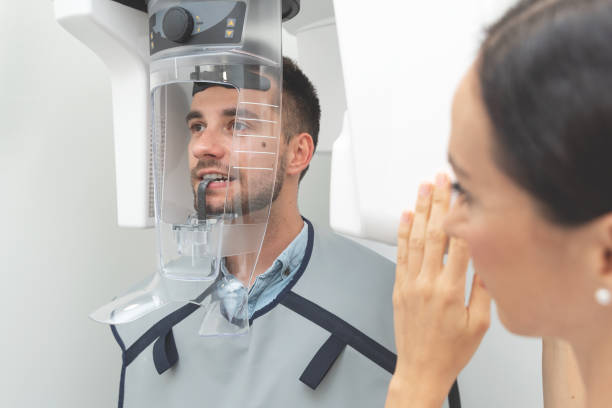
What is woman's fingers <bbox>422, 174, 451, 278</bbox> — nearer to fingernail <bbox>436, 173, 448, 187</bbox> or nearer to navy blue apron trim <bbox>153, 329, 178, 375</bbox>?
fingernail <bbox>436, 173, 448, 187</bbox>

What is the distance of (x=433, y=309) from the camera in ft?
2.25

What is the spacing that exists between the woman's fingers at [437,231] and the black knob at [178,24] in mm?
478

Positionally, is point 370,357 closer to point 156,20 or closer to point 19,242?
point 156,20

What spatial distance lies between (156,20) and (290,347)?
66cm

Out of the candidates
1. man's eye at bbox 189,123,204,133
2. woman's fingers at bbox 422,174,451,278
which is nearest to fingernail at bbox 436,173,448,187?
woman's fingers at bbox 422,174,451,278

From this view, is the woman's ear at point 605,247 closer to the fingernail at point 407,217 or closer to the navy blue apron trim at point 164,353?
the fingernail at point 407,217

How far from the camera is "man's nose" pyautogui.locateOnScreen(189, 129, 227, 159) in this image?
1037mm

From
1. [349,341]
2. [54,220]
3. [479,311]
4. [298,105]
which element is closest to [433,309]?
[479,311]

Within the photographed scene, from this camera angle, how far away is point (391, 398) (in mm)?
724

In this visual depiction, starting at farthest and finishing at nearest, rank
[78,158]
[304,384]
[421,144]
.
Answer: [78,158]
[304,384]
[421,144]

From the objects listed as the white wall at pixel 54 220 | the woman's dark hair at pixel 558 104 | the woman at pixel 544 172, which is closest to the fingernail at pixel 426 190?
the woman at pixel 544 172

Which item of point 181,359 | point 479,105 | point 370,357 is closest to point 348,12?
point 479,105

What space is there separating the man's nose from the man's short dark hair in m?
0.24

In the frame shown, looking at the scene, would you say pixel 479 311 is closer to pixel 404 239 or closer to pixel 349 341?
pixel 404 239
